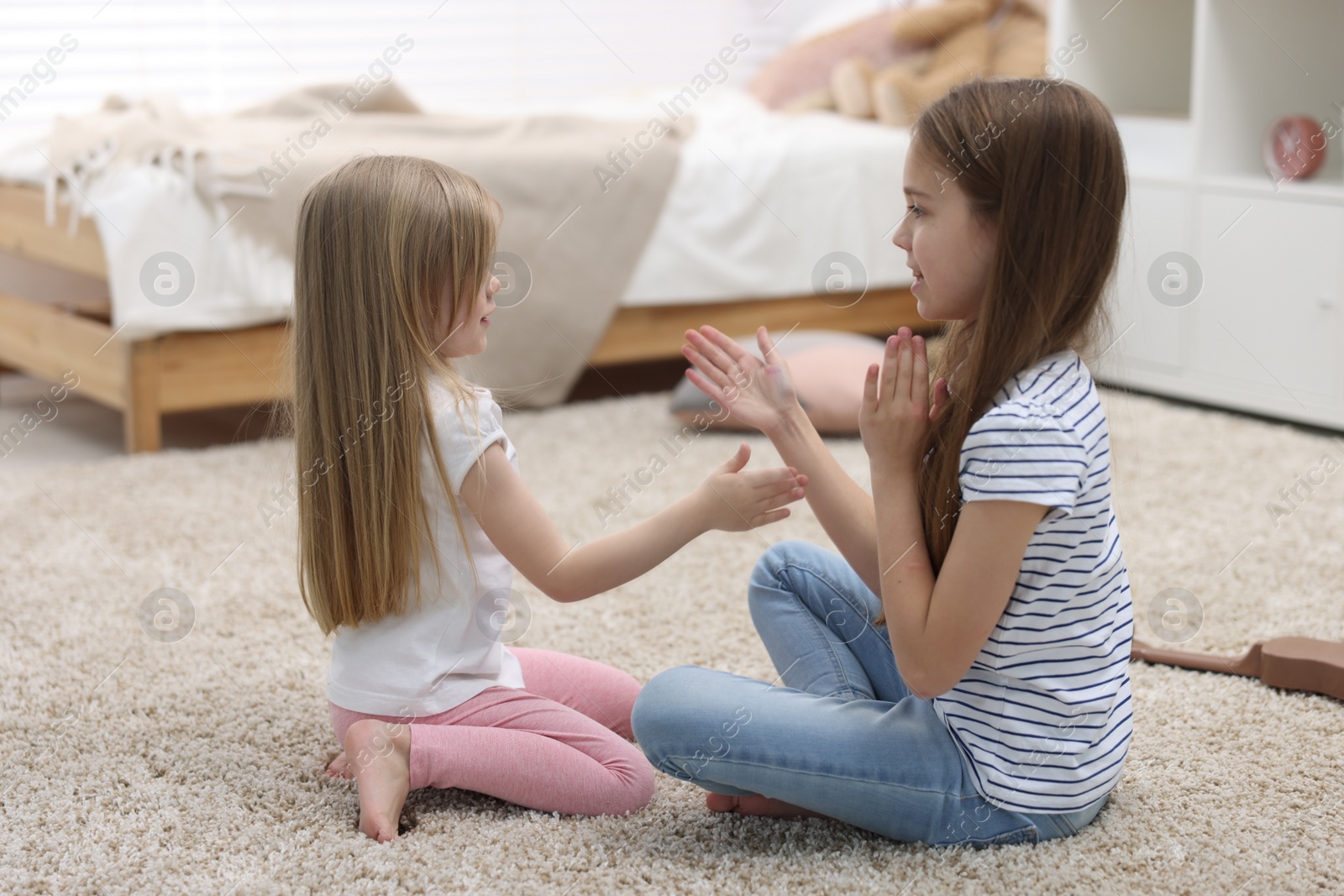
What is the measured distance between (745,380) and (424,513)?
25 cm

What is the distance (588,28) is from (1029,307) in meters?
3.02

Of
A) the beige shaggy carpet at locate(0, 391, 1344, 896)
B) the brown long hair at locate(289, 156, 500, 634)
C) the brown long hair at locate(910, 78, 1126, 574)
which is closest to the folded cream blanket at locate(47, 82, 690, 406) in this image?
the beige shaggy carpet at locate(0, 391, 1344, 896)

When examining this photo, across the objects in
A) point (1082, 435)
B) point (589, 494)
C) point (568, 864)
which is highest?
point (1082, 435)

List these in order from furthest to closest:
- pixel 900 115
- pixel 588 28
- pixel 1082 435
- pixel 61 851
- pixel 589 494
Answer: pixel 588 28
pixel 900 115
pixel 589 494
pixel 61 851
pixel 1082 435

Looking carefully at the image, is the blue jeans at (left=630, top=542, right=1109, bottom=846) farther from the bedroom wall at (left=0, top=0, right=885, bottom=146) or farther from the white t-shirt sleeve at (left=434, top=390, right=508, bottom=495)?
the bedroom wall at (left=0, top=0, right=885, bottom=146)

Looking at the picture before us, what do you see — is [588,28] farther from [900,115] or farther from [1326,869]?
[1326,869]

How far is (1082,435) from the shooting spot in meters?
0.77

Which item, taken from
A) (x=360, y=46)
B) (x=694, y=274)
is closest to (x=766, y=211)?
(x=694, y=274)

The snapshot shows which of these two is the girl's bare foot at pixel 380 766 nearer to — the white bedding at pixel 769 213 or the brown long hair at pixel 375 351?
the brown long hair at pixel 375 351

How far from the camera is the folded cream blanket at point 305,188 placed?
6.33ft

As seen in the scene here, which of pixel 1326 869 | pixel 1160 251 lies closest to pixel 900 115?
pixel 1160 251

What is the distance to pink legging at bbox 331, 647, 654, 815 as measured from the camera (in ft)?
2.99

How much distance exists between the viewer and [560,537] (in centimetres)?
88

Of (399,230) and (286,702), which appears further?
(286,702)
